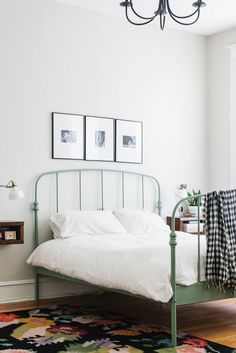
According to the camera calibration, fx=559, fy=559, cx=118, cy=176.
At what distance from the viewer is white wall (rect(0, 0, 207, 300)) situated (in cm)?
502

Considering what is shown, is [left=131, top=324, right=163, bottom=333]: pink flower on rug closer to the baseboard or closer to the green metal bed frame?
the green metal bed frame

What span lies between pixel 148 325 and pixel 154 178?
83.5 inches

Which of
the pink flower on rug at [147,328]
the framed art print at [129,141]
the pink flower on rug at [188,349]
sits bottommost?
the pink flower on rug at [147,328]

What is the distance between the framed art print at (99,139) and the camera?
5.43 metres

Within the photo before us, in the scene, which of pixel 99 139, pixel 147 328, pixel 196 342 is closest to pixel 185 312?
pixel 147 328

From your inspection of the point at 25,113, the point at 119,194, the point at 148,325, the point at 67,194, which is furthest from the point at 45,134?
the point at 148,325

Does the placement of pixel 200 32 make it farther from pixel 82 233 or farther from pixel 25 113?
pixel 82 233

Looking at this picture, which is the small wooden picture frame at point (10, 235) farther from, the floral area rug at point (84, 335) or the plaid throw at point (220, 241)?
the plaid throw at point (220, 241)

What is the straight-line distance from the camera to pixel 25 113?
5.07 meters

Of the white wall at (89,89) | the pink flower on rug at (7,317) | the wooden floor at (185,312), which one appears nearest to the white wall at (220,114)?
the white wall at (89,89)

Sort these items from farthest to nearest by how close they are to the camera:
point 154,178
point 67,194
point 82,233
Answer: point 154,178, point 67,194, point 82,233

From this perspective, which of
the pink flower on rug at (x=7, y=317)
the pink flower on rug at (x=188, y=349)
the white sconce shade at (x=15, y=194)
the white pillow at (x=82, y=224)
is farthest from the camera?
the white pillow at (x=82, y=224)

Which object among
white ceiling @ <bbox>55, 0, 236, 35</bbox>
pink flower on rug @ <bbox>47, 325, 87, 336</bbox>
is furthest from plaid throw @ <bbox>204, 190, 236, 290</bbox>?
white ceiling @ <bbox>55, 0, 236, 35</bbox>

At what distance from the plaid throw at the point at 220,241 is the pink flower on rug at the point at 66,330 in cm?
95
